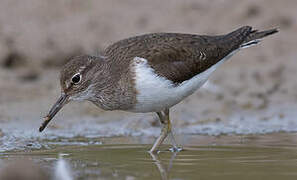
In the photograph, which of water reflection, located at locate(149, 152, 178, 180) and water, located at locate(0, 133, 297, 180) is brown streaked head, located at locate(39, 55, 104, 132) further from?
water reflection, located at locate(149, 152, 178, 180)

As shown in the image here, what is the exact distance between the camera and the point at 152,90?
7.49 metres

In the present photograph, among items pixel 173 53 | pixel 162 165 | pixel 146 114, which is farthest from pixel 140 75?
pixel 146 114

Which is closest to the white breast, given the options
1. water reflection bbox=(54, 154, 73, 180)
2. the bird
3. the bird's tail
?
the bird

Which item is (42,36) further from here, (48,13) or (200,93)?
(200,93)

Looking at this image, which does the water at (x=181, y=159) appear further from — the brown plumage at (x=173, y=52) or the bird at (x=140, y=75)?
the brown plumage at (x=173, y=52)

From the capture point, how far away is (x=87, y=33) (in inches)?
490

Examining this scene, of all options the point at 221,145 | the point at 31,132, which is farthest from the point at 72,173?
the point at 31,132

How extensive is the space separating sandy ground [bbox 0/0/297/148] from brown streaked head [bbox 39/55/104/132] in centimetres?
197

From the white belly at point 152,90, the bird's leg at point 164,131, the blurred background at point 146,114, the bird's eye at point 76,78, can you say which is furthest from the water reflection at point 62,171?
the bird's leg at point 164,131

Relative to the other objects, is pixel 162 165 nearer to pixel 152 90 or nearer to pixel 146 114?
pixel 152 90

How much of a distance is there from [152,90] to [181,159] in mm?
896

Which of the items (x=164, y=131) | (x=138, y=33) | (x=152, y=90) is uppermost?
(x=152, y=90)

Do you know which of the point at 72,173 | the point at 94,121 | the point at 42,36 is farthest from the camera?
the point at 42,36

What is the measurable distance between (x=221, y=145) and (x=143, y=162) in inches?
56.1
